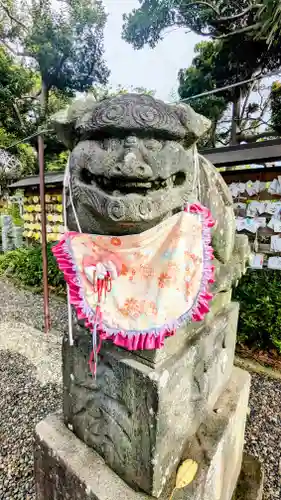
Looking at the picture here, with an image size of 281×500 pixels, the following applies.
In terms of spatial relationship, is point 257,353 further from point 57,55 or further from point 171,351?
point 57,55

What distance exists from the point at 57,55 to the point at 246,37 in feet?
27.8

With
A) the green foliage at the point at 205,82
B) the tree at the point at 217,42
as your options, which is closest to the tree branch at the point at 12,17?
the tree at the point at 217,42

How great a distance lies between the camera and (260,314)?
3.16 m

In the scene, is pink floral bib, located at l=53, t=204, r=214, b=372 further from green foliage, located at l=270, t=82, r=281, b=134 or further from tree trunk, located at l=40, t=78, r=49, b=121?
tree trunk, located at l=40, t=78, r=49, b=121

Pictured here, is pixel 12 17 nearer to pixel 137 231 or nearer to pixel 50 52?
pixel 50 52

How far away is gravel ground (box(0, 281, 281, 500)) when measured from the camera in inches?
72.6

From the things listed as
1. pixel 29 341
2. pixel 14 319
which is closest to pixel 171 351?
pixel 29 341

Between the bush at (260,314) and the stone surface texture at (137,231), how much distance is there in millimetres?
1885

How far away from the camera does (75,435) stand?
128 cm

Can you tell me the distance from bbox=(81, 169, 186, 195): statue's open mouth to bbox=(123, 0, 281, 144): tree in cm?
806

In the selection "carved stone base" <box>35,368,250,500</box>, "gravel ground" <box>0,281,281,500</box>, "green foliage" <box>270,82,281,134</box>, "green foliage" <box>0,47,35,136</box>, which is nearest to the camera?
"carved stone base" <box>35,368,250,500</box>

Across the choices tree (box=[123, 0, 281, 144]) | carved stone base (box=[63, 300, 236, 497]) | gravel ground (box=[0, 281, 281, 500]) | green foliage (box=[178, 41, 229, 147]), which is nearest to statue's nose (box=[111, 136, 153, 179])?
carved stone base (box=[63, 300, 236, 497])

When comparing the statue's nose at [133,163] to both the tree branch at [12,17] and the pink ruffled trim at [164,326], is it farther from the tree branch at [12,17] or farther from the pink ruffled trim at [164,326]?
the tree branch at [12,17]

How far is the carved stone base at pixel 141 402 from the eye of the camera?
3.22 feet
